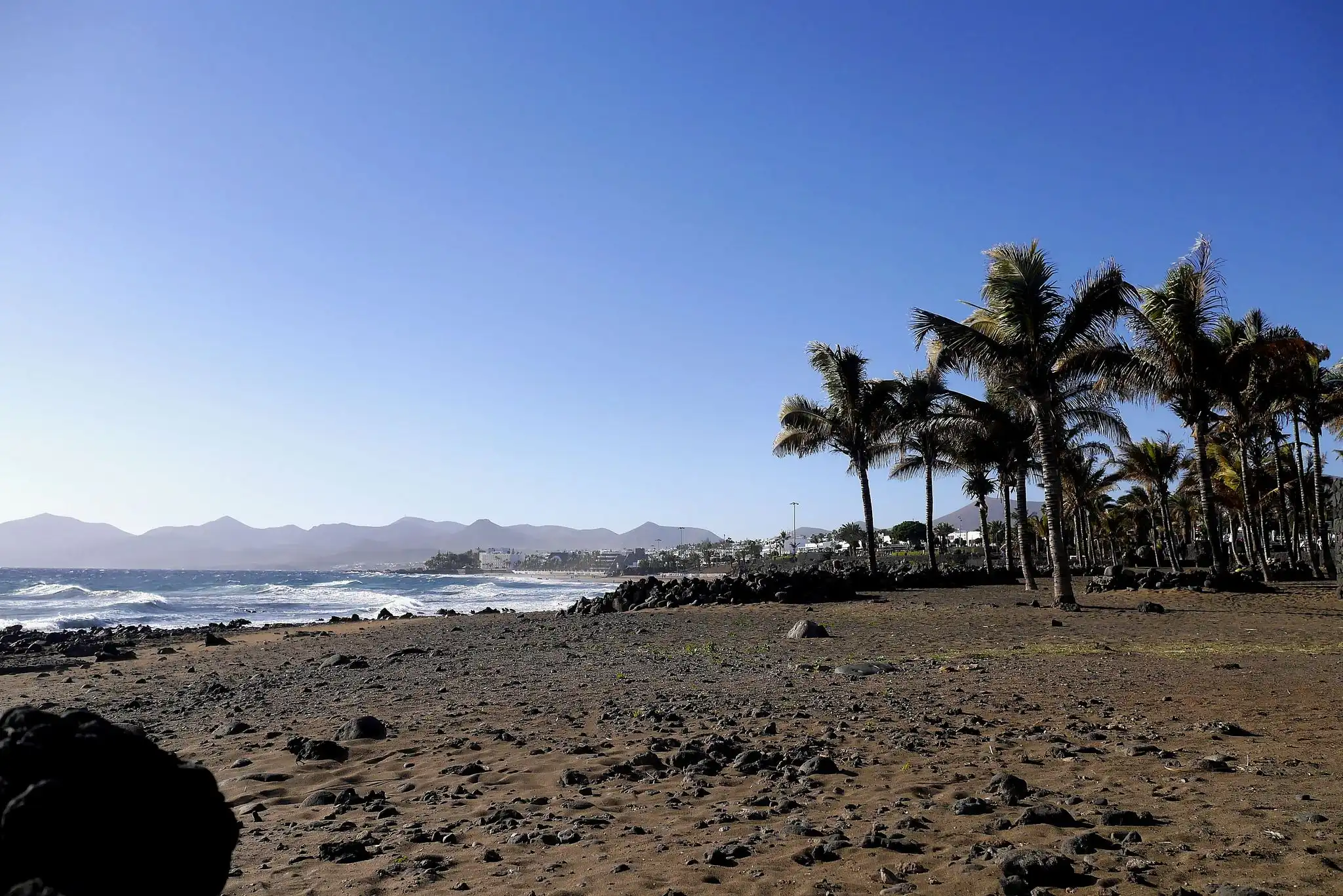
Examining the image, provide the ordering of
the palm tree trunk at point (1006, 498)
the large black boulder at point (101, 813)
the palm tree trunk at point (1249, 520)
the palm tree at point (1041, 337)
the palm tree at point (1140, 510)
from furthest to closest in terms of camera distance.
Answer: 1. the palm tree at point (1140, 510)
2. the palm tree trunk at point (1006, 498)
3. the palm tree trunk at point (1249, 520)
4. the palm tree at point (1041, 337)
5. the large black boulder at point (101, 813)

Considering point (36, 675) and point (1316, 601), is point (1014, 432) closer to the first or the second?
point (1316, 601)

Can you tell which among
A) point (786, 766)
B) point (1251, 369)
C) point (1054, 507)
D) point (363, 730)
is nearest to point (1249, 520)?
point (1251, 369)

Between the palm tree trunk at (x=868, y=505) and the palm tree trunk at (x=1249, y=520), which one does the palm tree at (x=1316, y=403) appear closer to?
the palm tree trunk at (x=1249, y=520)

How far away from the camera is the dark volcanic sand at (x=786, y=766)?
4121 mm

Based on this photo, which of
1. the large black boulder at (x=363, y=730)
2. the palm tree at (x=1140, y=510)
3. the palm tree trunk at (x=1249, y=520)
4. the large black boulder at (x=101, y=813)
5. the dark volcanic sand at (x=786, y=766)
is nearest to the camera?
the large black boulder at (x=101, y=813)

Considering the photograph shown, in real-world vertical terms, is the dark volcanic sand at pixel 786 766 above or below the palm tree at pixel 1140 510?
below

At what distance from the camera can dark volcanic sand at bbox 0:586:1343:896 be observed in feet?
13.5

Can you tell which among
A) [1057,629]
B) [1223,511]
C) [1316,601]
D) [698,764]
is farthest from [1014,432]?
[1223,511]

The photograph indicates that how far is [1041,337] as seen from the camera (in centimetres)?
2094

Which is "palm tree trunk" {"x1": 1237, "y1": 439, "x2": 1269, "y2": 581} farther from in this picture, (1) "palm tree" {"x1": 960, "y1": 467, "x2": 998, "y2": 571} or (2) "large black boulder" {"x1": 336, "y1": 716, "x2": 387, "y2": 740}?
(2) "large black boulder" {"x1": 336, "y1": 716, "x2": 387, "y2": 740}

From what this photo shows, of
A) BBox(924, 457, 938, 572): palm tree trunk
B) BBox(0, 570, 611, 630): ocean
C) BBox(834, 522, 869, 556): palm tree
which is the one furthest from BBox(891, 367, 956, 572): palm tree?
BBox(834, 522, 869, 556): palm tree

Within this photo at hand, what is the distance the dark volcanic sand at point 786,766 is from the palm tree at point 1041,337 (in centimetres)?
759

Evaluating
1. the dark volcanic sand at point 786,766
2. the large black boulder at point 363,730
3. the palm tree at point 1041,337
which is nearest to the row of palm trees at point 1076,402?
the palm tree at point 1041,337

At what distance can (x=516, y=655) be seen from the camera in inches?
578
